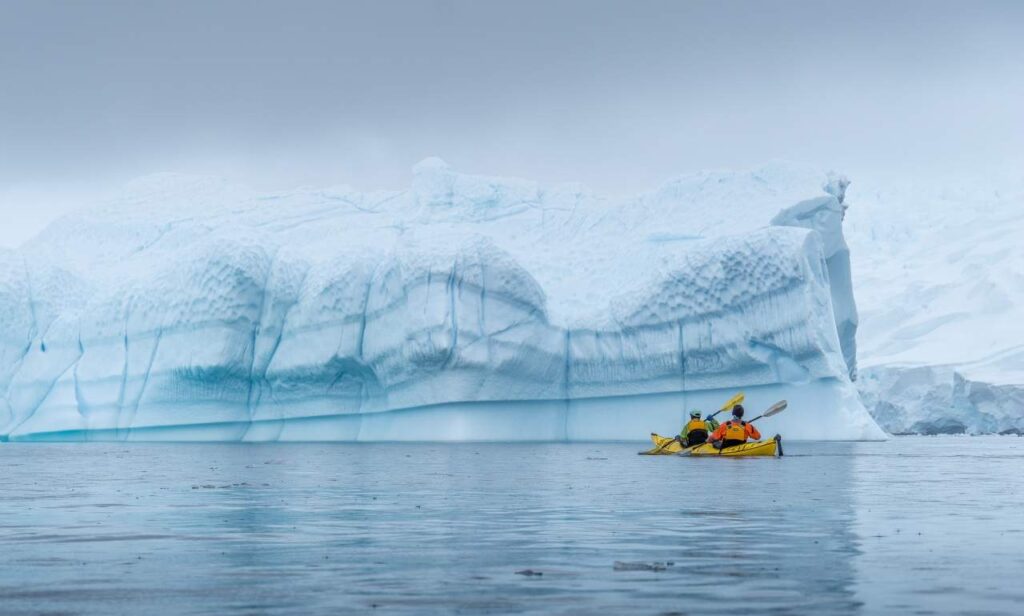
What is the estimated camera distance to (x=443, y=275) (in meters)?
35.2

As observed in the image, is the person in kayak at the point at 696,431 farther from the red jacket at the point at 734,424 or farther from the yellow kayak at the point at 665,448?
the red jacket at the point at 734,424

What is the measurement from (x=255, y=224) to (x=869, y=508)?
35.9 m

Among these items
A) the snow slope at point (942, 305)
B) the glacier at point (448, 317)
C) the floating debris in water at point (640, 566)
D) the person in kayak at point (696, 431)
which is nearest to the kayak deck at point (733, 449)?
the person in kayak at point (696, 431)

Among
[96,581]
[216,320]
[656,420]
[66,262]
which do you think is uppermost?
[66,262]

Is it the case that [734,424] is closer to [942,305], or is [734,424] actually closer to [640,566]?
[640,566]

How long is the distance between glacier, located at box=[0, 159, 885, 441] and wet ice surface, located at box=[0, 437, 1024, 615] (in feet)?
56.3

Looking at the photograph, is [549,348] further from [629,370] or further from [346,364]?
[346,364]

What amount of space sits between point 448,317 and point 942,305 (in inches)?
1599

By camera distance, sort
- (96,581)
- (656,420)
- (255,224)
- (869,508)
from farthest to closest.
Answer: (255,224), (656,420), (869,508), (96,581)

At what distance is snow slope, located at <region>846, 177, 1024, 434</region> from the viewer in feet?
181

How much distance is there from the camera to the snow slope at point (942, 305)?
55.3 m

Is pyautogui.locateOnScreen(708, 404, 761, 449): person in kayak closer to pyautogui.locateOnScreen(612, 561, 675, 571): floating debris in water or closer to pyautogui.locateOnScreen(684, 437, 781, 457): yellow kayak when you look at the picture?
pyautogui.locateOnScreen(684, 437, 781, 457): yellow kayak

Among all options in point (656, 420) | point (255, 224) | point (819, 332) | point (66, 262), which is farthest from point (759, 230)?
point (66, 262)

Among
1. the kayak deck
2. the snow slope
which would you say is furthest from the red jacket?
the snow slope
